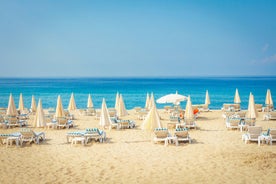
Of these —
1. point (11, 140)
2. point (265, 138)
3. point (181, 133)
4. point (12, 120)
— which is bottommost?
point (11, 140)

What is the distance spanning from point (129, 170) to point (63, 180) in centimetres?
195

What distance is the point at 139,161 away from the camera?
376 inches

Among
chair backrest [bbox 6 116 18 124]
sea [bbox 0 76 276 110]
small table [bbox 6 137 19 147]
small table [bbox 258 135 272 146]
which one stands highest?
sea [bbox 0 76 276 110]

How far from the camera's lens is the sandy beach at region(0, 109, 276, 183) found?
7902mm

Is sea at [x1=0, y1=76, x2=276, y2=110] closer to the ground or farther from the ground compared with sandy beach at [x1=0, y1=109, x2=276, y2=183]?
farther from the ground

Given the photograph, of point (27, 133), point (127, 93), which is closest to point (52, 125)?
point (27, 133)

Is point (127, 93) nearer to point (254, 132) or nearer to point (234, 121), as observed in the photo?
point (234, 121)

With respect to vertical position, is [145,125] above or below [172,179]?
above

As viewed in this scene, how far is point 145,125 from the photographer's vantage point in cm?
1372

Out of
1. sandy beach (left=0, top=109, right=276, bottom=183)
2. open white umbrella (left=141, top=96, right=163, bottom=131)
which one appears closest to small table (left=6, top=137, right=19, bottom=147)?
sandy beach (left=0, top=109, right=276, bottom=183)

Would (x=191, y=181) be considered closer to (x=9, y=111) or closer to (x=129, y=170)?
(x=129, y=170)

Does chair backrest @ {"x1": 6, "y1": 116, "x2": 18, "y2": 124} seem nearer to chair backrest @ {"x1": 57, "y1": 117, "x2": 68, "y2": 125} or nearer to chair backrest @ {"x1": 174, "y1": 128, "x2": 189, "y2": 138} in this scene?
chair backrest @ {"x1": 57, "y1": 117, "x2": 68, "y2": 125}

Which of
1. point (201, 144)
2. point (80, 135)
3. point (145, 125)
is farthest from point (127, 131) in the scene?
Answer: point (201, 144)

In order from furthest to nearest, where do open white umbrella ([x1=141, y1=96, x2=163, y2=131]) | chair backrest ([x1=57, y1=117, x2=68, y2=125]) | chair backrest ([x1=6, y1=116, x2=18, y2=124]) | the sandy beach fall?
chair backrest ([x1=6, y1=116, x2=18, y2=124])
chair backrest ([x1=57, y1=117, x2=68, y2=125])
open white umbrella ([x1=141, y1=96, x2=163, y2=131])
the sandy beach
